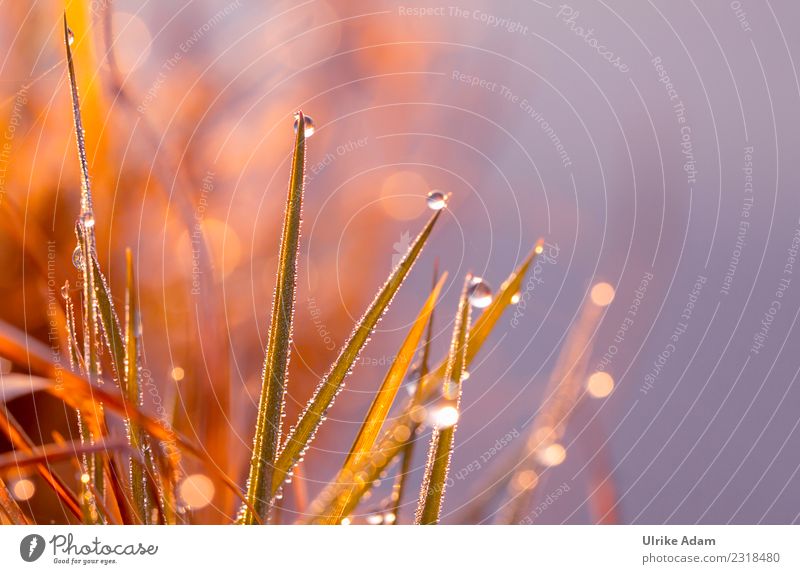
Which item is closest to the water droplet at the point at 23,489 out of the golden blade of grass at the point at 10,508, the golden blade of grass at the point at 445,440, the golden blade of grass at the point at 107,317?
the golden blade of grass at the point at 10,508

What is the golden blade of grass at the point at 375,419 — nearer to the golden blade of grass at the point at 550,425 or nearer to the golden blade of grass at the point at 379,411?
the golden blade of grass at the point at 379,411

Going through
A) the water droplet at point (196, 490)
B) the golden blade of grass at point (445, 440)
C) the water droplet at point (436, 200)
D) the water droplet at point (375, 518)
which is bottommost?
the water droplet at point (375, 518)

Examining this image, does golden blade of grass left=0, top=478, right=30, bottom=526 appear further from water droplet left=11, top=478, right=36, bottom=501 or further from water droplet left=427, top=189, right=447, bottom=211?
water droplet left=427, top=189, right=447, bottom=211

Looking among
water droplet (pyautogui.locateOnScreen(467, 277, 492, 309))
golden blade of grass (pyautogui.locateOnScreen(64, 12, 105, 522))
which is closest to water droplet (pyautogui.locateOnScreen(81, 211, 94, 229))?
golden blade of grass (pyautogui.locateOnScreen(64, 12, 105, 522))

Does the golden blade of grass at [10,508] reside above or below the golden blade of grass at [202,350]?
below

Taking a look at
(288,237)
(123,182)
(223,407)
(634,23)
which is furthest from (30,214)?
(634,23)

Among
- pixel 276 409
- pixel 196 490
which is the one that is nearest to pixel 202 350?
pixel 196 490

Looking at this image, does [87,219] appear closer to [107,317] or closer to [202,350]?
[107,317]
